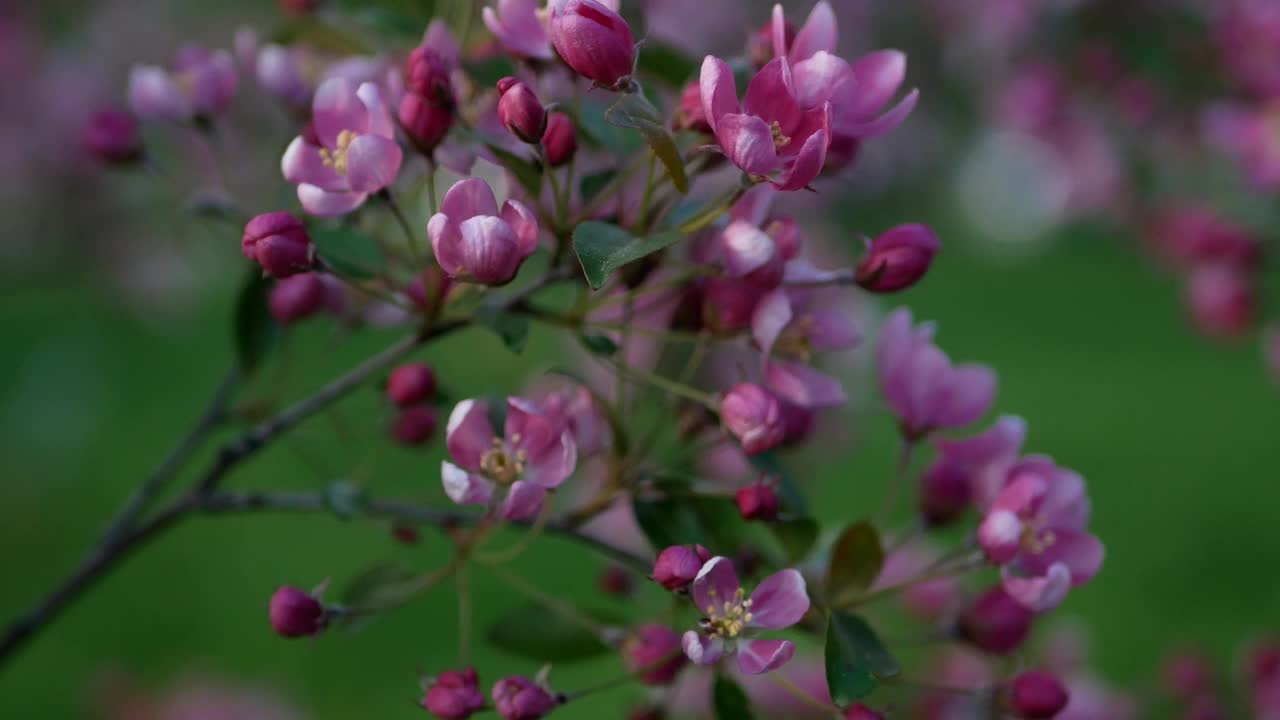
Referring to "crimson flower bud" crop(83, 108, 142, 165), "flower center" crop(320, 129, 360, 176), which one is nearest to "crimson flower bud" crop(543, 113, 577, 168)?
"flower center" crop(320, 129, 360, 176)

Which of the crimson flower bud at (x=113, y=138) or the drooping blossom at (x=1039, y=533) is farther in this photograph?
the crimson flower bud at (x=113, y=138)

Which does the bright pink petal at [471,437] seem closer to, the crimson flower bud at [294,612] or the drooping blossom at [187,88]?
the crimson flower bud at [294,612]

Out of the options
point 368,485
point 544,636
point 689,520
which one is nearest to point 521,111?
point 689,520

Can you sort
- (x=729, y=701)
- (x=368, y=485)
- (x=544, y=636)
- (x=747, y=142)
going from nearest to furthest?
1. (x=747, y=142)
2. (x=729, y=701)
3. (x=544, y=636)
4. (x=368, y=485)

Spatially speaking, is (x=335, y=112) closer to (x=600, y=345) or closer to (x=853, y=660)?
(x=600, y=345)

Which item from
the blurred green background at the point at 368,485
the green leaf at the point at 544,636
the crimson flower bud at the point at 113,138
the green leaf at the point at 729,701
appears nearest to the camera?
the green leaf at the point at 729,701

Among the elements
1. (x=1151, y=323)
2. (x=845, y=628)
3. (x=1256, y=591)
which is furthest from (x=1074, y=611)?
(x=1151, y=323)

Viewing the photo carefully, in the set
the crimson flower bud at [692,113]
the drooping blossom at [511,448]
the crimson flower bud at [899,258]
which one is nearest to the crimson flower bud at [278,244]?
the drooping blossom at [511,448]
